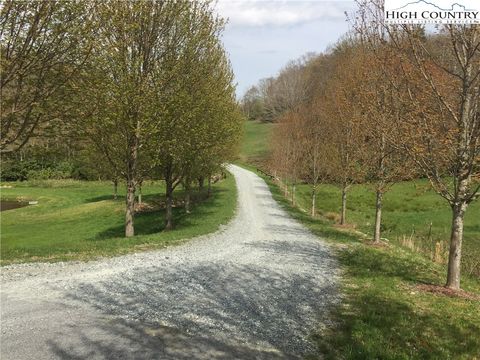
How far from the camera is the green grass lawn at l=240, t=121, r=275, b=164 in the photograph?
89.5m

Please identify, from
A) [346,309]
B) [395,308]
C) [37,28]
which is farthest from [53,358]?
[37,28]

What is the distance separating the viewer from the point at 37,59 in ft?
37.8

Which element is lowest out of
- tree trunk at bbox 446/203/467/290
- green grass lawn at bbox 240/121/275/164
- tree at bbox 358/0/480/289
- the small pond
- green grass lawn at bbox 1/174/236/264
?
the small pond

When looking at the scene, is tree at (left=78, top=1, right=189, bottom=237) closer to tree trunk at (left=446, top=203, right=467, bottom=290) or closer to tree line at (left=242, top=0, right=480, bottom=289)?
tree line at (left=242, top=0, right=480, bottom=289)

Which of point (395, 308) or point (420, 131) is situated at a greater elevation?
point (420, 131)

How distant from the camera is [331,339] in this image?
26.6ft

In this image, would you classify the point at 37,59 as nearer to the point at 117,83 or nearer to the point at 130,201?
the point at 117,83

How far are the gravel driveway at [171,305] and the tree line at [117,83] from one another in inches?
196


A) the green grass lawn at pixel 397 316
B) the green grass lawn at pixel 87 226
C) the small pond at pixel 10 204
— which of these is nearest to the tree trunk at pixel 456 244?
the green grass lawn at pixel 397 316

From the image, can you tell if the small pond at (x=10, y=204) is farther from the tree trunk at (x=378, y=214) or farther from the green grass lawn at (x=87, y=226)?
the tree trunk at (x=378, y=214)

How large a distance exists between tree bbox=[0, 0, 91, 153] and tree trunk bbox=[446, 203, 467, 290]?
1183cm

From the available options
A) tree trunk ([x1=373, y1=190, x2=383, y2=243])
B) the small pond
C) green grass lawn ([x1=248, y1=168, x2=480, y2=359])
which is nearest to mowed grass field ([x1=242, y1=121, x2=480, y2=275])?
tree trunk ([x1=373, y1=190, x2=383, y2=243])

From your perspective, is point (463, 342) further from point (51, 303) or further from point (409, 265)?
point (51, 303)

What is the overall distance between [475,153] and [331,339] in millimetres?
6206
